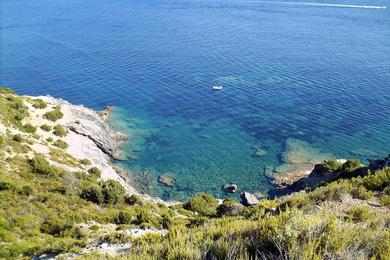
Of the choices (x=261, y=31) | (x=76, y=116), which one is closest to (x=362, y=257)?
(x=76, y=116)

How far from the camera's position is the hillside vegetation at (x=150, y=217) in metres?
9.32

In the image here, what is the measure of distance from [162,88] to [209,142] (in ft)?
73.1

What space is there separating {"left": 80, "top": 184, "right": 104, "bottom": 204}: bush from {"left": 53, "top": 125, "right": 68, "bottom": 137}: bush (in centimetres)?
1781

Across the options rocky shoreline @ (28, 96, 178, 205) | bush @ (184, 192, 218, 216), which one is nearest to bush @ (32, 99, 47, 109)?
rocky shoreline @ (28, 96, 178, 205)

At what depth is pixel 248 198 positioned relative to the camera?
123ft

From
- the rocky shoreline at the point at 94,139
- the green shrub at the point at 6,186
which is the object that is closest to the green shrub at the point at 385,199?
the green shrub at the point at 6,186

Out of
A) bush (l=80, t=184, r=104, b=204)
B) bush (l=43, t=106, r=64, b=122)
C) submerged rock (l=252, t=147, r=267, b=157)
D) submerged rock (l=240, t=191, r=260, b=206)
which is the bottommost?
submerged rock (l=240, t=191, r=260, b=206)

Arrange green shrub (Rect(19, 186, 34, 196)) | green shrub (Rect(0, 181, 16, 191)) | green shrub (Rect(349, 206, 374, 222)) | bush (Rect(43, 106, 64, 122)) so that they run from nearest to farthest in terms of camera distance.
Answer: green shrub (Rect(349, 206, 374, 222)), green shrub (Rect(0, 181, 16, 191)), green shrub (Rect(19, 186, 34, 196)), bush (Rect(43, 106, 64, 122))

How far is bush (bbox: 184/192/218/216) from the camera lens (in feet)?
108

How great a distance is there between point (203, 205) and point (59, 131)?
70.1 feet

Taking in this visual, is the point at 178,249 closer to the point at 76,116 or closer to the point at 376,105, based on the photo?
the point at 76,116

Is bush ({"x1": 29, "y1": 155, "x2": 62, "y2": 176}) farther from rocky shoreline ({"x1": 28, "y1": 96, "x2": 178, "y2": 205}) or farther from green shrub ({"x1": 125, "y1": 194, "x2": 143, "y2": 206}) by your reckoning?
rocky shoreline ({"x1": 28, "y1": 96, "x2": 178, "y2": 205})

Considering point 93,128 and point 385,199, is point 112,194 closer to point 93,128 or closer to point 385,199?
point 385,199

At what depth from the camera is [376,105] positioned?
60.5 metres
